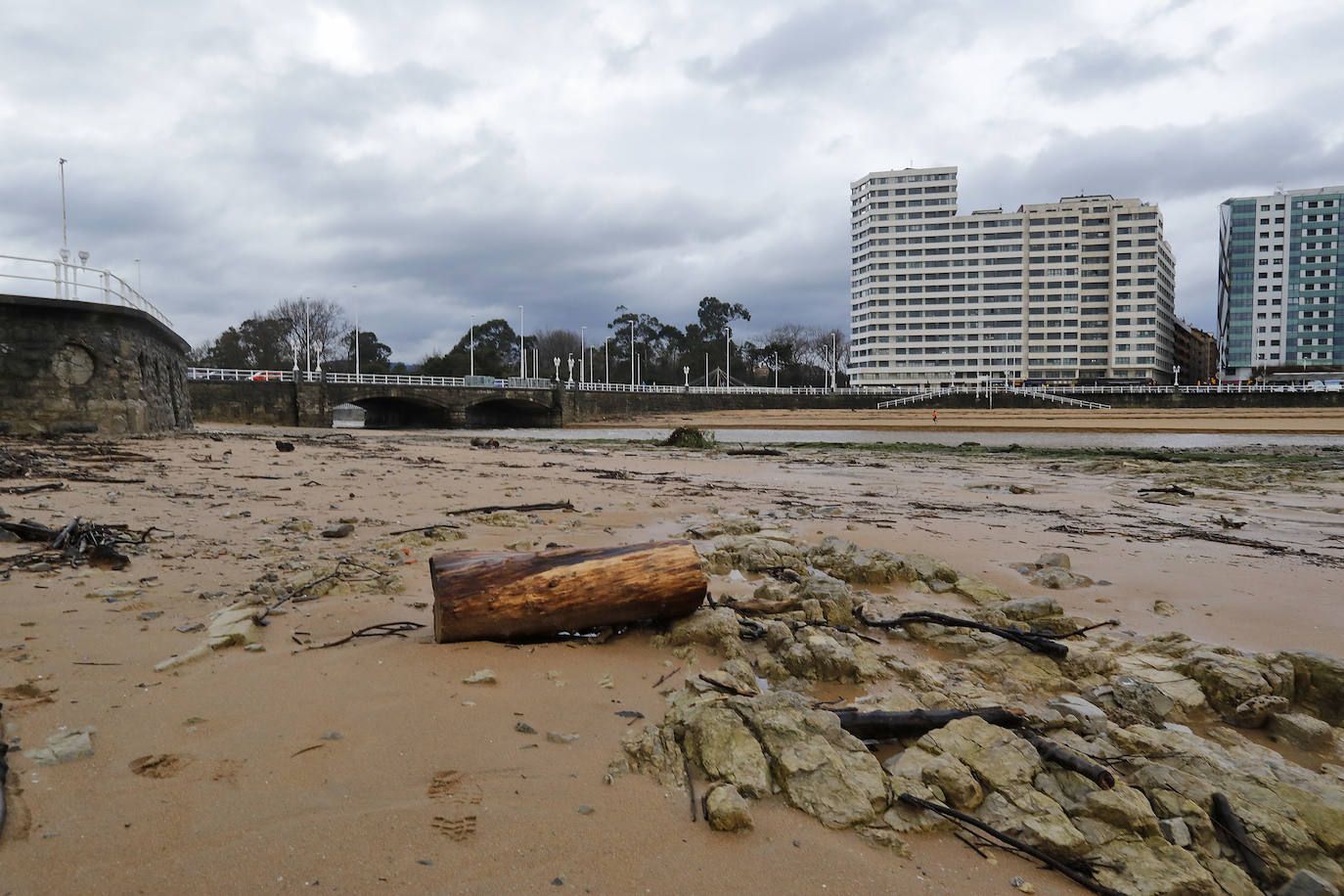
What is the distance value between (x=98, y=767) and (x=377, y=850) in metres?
1.04

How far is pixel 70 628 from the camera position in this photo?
10.4 feet

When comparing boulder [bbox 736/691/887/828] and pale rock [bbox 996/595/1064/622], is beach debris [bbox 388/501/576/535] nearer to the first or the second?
boulder [bbox 736/691/887/828]

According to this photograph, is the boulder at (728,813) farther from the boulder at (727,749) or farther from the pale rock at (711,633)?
the pale rock at (711,633)

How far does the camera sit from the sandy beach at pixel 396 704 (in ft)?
5.82

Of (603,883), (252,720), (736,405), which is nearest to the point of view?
(603,883)

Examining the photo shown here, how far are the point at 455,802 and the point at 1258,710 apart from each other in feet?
10.7

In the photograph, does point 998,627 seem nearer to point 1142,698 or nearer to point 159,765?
point 1142,698

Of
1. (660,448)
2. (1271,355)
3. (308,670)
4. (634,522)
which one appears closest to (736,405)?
(660,448)

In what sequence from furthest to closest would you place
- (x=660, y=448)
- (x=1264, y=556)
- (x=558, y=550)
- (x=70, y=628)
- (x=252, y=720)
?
(x=660, y=448), (x=1264, y=556), (x=558, y=550), (x=70, y=628), (x=252, y=720)

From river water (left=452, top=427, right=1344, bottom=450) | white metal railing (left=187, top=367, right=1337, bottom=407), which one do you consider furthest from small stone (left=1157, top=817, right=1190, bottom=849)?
white metal railing (left=187, top=367, right=1337, bottom=407)

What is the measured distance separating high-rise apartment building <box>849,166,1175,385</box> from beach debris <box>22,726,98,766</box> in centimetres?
10837

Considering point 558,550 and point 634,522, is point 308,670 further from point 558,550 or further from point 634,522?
point 634,522

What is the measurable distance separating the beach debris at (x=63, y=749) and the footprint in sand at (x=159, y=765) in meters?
0.17

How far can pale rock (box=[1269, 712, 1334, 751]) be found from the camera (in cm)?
268
